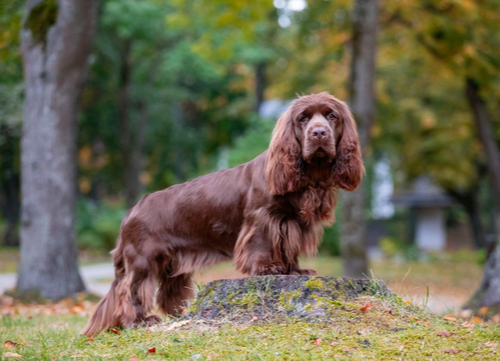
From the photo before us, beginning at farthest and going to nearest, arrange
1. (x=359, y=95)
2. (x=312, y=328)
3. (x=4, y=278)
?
1. (x=4, y=278)
2. (x=359, y=95)
3. (x=312, y=328)

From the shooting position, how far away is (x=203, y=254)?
4832mm

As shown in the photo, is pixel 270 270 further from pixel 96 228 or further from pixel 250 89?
pixel 250 89

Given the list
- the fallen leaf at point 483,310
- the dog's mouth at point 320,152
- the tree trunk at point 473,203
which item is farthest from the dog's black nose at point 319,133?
the tree trunk at point 473,203

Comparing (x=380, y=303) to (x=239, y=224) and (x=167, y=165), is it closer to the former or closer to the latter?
(x=239, y=224)

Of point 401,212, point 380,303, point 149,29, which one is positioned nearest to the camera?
point 380,303

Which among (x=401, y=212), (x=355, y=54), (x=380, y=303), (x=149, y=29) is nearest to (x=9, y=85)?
(x=149, y=29)

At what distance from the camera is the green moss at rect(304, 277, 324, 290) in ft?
13.8

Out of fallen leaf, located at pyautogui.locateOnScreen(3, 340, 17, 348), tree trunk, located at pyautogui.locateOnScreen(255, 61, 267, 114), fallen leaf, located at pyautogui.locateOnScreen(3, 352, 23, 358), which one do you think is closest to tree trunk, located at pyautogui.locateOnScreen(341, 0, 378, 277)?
fallen leaf, located at pyautogui.locateOnScreen(3, 340, 17, 348)

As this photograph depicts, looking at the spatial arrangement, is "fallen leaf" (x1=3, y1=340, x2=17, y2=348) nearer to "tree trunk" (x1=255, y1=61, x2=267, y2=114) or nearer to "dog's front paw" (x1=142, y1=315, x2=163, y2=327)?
"dog's front paw" (x1=142, y1=315, x2=163, y2=327)

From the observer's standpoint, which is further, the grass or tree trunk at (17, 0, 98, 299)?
tree trunk at (17, 0, 98, 299)

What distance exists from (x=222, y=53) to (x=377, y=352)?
1401cm

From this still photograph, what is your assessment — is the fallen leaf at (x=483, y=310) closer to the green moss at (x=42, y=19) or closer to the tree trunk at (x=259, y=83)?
the green moss at (x=42, y=19)

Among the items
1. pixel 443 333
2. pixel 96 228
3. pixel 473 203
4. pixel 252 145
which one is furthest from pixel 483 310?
pixel 473 203

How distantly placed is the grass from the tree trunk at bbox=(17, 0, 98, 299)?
4.83 meters
